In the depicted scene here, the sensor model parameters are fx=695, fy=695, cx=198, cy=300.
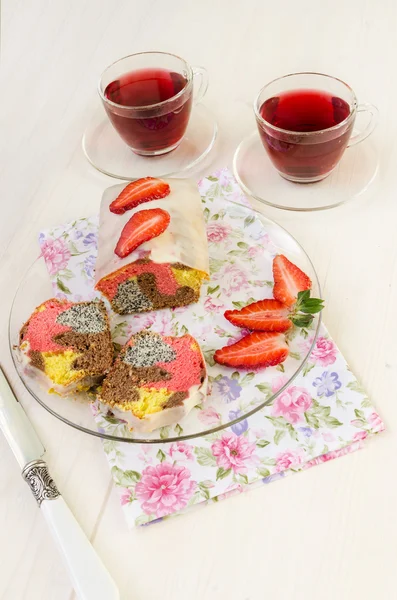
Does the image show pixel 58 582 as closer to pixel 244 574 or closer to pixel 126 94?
pixel 244 574

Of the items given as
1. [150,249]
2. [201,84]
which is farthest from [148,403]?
[201,84]

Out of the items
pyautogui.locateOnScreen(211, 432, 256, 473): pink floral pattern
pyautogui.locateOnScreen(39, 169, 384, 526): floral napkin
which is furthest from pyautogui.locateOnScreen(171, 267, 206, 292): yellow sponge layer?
pyautogui.locateOnScreen(211, 432, 256, 473): pink floral pattern

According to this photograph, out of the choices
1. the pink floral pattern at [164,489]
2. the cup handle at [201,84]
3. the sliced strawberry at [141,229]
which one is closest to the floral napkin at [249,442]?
the pink floral pattern at [164,489]

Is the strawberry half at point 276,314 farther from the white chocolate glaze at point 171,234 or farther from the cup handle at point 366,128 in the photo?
the cup handle at point 366,128

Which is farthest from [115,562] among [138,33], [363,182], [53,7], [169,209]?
[53,7]

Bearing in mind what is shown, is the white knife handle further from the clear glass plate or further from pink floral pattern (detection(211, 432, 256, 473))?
pink floral pattern (detection(211, 432, 256, 473))

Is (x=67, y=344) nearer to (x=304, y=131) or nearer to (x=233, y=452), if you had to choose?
(x=233, y=452)
